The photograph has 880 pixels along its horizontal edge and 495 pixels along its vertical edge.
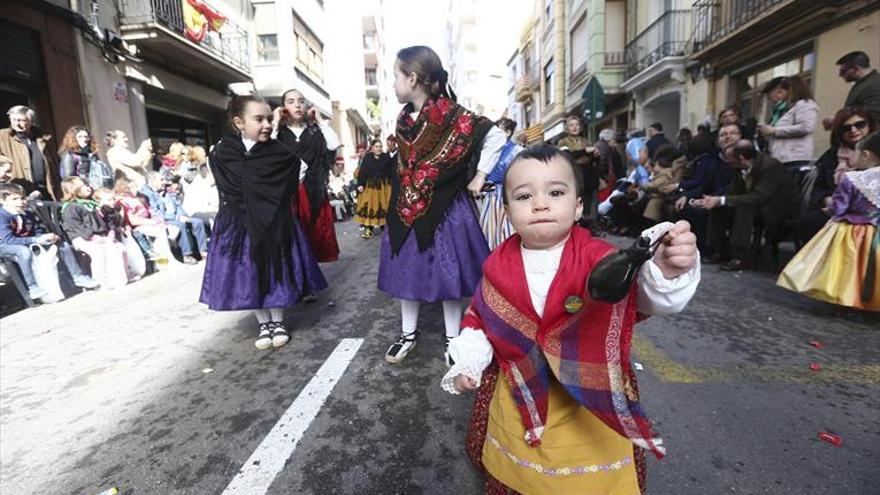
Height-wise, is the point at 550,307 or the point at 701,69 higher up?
the point at 701,69

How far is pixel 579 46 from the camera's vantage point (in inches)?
819

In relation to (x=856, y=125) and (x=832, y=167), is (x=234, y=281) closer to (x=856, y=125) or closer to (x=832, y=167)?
(x=856, y=125)

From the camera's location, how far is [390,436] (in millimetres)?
2148

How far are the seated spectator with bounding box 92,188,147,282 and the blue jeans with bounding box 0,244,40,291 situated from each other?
102 centimetres

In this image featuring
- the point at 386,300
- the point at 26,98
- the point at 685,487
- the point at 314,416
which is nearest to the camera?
the point at 685,487

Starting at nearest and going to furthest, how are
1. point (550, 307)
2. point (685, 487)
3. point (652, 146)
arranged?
point (550, 307)
point (685, 487)
point (652, 146)

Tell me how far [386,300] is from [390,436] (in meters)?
2.34

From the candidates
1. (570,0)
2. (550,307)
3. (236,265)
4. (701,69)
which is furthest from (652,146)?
(570,0)

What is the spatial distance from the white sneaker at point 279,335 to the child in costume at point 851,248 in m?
3.94

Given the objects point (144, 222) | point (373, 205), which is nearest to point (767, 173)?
point (373, 205)

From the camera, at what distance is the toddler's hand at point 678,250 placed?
1058 mm

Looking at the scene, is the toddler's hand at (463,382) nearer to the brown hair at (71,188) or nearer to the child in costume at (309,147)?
the child in costume at (309,147)

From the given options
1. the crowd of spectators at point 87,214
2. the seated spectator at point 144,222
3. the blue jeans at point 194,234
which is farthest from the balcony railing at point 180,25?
the blue jeans at point 194,234

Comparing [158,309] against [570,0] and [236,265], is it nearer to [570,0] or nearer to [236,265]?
[236,265]
